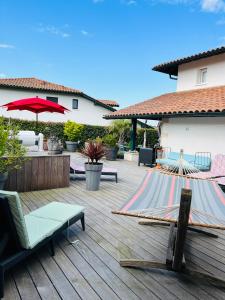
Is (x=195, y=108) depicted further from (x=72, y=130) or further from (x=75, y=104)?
(x=75, y=104)

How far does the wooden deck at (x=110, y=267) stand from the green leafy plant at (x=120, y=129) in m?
12.1

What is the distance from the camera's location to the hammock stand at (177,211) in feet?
9.54

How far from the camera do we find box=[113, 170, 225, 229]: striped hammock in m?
3.06

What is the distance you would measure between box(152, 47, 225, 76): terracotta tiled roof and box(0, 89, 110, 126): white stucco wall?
37.6 feet

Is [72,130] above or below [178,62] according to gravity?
below

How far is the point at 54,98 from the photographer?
2508cm

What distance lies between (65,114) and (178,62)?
13.4m

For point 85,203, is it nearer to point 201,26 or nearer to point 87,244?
point 87,244

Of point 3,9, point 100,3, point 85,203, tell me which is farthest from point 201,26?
point 85,203

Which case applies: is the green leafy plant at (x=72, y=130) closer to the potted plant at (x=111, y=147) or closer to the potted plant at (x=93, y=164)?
the potted plant at (x=111, y=147)

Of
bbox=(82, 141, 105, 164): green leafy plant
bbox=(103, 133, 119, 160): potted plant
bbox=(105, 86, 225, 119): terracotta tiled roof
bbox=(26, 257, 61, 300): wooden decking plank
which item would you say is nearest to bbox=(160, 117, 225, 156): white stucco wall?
bbox=(105, 86, 225, 119): terracotta tiled roof

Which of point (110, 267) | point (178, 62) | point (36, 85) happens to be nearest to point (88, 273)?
point (110, 267)

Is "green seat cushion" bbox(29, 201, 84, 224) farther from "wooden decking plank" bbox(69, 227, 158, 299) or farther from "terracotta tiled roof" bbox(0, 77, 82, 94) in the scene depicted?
"terracotta tiled roof" bbox(0, 77, 82, 94)

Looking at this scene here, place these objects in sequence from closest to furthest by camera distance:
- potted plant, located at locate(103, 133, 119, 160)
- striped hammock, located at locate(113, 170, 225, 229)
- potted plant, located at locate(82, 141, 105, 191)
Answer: striped hammock, located at locate(113, 170, 225, 229) → potted plant, located at locate(82, 141, 105, 191) → potted plant, located at locate(103, 133, 119, 160)
